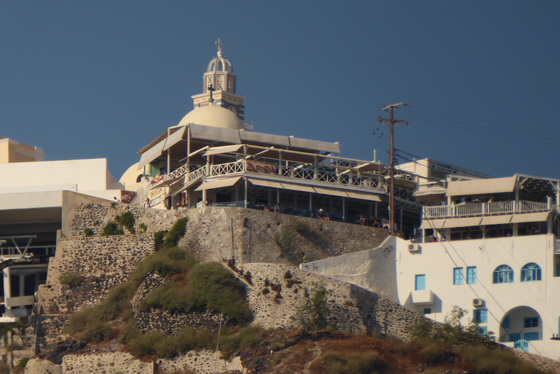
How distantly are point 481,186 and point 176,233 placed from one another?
46.8ft

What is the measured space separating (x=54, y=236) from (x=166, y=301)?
15.7 metres

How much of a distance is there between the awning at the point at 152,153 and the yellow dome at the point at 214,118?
444cm

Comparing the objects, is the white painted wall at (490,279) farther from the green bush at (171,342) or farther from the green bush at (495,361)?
the green bush at (171,342)

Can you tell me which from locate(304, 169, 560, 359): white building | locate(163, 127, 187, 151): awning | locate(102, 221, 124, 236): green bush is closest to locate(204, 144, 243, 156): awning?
locate(163, 127, 187, 151): awning

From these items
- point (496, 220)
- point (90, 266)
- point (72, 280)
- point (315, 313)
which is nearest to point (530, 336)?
point (496, 220)

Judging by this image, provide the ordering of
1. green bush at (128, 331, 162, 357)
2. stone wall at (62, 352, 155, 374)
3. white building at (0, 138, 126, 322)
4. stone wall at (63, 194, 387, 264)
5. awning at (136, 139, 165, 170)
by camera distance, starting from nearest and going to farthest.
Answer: stone wall at (62, 352, 155, 374) → green bush at (128, 331, 162, 357) → stone wall at (63, 194, 387, 264) → white building at (0, 138, 126, 322) → awning at (136, 139, 165, 170)

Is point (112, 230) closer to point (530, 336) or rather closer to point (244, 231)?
point (244, 231)

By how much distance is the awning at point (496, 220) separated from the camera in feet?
222

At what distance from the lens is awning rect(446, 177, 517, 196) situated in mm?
68750

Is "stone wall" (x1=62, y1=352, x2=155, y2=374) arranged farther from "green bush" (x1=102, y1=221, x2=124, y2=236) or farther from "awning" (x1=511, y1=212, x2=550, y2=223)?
"awning" (x1=511, y1=212, x2=550, y2=223)

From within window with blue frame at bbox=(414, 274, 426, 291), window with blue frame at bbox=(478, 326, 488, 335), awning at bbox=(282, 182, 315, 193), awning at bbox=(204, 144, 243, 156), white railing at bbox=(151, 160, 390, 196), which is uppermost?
awning at bbox=(204, 144, 243, 156)

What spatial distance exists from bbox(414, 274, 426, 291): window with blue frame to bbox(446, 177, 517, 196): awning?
476cm

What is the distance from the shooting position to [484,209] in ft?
225

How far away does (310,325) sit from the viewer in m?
61.7
